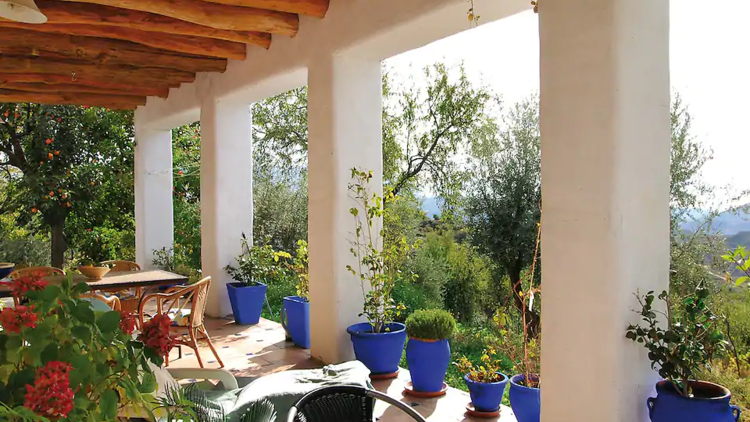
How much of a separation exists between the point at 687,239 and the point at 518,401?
12.1 feet

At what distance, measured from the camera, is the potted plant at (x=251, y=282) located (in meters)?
6.22

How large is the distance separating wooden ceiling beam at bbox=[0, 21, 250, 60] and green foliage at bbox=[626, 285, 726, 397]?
455 centimetres

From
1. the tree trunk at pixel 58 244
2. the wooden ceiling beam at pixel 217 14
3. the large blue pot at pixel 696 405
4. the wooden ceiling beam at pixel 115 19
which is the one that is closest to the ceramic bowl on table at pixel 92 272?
the wooden ceiling beam at pixel 115 19

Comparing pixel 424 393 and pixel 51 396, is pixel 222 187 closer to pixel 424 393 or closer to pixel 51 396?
pixel 424 393

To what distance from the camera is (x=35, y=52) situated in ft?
18.3

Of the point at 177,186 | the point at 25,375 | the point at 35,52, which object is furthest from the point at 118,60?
the point at 25,375

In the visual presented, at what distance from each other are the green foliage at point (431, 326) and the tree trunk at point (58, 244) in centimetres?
828

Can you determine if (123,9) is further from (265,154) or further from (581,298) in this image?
(265,154)

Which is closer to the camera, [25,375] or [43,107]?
[25,375]

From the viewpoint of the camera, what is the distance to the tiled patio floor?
3.55 meters

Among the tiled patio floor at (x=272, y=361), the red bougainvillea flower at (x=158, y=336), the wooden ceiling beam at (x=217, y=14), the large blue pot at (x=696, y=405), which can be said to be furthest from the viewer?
the wooden ceiling beam at (x=217, y=14)

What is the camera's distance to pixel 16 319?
95 cm

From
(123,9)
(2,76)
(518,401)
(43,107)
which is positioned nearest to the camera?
(518,401)

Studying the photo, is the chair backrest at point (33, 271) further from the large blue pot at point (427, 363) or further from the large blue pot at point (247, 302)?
the large blue pot at point (427, 363)
